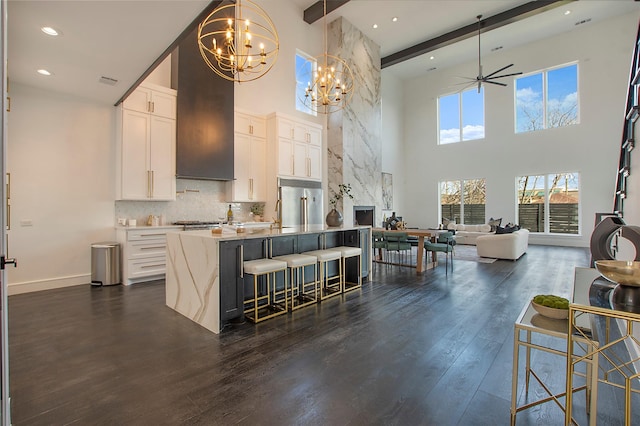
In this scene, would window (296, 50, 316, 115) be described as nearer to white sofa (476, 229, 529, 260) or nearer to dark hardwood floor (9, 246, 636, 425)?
white sofa (476, 229, 529, 260)

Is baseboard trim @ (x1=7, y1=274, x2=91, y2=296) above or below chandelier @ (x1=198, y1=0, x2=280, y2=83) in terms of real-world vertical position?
below

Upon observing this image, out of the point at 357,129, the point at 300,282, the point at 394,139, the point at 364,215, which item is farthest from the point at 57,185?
the point at 394,139

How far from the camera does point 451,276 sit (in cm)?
539

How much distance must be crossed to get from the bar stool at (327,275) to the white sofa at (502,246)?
4.38 metres

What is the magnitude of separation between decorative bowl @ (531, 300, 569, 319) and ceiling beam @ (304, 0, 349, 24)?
26.2 ft

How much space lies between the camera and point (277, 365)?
2.34 metres

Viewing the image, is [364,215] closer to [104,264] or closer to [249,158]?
[249,158]

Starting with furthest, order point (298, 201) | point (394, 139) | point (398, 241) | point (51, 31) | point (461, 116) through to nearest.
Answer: point (394, 139) → point (461, 116) → point (298, 201) → point (398, 241) → point (51, 31)

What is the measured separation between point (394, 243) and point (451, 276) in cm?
123

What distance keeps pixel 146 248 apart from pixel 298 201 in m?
3.38

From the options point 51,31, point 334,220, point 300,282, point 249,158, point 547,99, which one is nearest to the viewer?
point 51,31

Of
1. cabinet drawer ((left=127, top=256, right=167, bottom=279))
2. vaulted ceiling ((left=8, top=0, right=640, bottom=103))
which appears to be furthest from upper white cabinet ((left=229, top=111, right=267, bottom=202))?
vaulted ceiling ((left=8, top=0, right=640, bottom=103))

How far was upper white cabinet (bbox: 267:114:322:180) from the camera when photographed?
6.87 metres

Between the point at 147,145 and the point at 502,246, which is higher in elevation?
the point at 147,145
